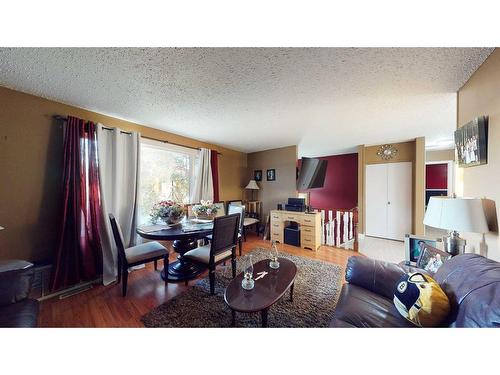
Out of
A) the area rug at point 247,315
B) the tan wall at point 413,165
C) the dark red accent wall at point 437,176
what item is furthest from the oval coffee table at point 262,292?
the dark red accent wall at point 437,176

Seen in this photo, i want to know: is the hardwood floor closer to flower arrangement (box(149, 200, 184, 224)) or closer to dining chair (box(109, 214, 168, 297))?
dining chair (box(109, 214, 168, 297))

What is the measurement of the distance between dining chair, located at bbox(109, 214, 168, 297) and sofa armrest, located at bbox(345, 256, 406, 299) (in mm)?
2003

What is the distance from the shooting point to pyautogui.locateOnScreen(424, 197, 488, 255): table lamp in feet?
3.56

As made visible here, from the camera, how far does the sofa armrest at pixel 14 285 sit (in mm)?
1073

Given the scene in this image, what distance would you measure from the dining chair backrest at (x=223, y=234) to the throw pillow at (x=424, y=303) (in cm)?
153

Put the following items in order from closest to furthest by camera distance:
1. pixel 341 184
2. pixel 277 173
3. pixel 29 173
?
pixel 29 173, pixel 277 173, pixel 341 184

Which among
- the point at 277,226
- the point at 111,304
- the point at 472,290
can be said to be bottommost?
the point at 111,304

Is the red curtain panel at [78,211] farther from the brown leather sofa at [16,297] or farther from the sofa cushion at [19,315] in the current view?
the sofa cushion at [19,315]

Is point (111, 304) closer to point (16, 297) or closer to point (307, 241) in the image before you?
point (16, 297)

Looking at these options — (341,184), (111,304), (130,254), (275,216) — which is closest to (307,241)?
(275,216)

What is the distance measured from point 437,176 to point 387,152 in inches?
151

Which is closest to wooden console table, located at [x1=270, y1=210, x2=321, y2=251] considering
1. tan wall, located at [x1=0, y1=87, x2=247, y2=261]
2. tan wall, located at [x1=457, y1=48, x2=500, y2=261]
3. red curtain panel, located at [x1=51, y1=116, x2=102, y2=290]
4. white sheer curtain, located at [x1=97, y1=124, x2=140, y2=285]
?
tan wall, located at [x1=457, y1=48, x2=500, y2=261]

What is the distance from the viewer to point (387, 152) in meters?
3.71
